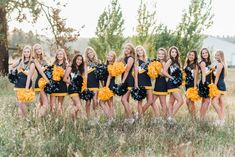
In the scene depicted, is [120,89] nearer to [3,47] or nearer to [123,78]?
[123,78]

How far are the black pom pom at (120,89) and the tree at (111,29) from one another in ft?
57.7

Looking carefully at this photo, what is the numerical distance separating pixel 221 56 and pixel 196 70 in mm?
722

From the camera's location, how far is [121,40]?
29.8 metres

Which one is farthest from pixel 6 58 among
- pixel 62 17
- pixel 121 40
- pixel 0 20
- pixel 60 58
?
pixel 60 58

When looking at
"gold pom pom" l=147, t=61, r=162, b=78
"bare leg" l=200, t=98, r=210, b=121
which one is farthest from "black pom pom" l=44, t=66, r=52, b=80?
"bare leg" l=200, t=98, r=210, b=121

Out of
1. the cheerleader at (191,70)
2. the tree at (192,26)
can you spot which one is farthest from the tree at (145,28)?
the cheerleader at (191,70)

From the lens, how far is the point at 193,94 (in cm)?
1201

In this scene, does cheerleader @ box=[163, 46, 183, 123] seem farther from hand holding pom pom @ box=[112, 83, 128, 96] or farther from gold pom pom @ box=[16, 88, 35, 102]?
gold pom pom @ box=[16, 88, 35, 102]

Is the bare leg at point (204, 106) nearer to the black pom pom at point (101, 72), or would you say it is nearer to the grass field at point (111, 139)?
the grass field at point (111, 139)

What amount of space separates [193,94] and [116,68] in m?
2.14

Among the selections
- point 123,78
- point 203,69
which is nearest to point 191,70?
point 203,69

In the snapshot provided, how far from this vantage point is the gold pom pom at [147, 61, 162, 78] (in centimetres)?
1159

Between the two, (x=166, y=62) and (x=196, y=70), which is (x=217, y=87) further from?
(x=166, y=62)

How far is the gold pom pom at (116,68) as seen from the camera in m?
11.5
